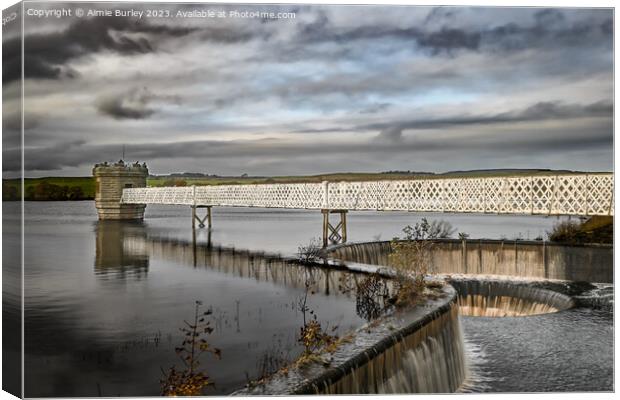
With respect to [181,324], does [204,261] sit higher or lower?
higher

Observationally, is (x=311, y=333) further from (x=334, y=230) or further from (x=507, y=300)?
(x=334, y=230)

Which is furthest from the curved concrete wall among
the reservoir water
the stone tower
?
the stone tower

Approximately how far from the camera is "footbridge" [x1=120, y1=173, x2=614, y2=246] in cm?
1181

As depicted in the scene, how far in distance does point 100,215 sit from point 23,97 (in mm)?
22465

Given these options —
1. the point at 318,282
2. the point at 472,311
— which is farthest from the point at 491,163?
the point at 318,282

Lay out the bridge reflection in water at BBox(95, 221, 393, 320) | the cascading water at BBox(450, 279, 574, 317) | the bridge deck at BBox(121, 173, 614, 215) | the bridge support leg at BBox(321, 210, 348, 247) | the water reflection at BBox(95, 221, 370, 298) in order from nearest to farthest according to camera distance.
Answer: the bridge reflection in water at BBox(95, 221, 393, 320) < the water reflection at BBox(95, 221, 370, 298) < the bridge deck at BBox(121, 173, 614, 215) < the cascading water at BBox(450, 279, 574, 317) < the bridge support leg at BBox(321, 210, 348, 247)

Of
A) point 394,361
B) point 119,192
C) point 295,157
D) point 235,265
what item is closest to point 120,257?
point 235,265

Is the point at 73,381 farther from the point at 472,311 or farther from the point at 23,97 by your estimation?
the point at 472,311

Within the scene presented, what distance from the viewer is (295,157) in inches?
469

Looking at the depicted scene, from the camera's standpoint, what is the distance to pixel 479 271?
16.8 metres

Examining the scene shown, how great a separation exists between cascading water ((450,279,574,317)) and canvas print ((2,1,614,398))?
46 mm

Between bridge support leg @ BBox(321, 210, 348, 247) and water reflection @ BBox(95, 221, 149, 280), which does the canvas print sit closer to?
water reflection @ BBox(95, 221, 149, 280)

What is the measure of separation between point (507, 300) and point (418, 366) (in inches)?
268

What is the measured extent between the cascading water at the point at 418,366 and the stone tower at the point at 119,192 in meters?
21.6
